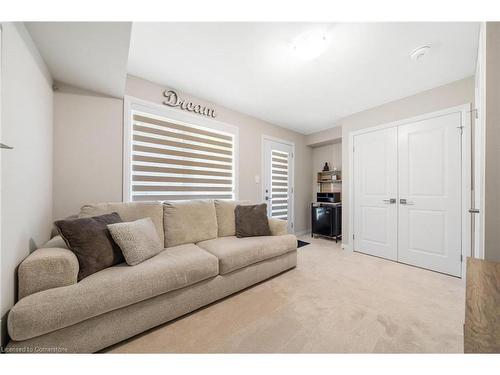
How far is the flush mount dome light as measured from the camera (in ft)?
5.20

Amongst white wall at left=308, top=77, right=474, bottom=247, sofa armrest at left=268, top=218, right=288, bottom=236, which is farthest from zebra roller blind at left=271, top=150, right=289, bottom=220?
sofa armrest at left=268, top=218, right=288, bottom=236

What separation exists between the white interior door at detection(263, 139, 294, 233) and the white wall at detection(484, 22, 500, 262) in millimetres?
2739

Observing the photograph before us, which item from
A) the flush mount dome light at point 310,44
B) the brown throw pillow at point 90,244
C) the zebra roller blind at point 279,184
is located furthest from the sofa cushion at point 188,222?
the flush mount dome light at point 310,44

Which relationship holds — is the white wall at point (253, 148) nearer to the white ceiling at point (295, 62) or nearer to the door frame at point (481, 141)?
the white ceiling at point (295, 62)

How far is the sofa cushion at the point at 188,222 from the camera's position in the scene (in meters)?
2.05

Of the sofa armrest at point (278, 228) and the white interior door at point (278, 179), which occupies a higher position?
the white interior door at point (278, 179)

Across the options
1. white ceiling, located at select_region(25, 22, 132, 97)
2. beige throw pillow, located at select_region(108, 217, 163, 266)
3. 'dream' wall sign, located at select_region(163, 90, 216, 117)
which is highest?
'dream' wall sign, located at select_region(163, 90, 216, 117)

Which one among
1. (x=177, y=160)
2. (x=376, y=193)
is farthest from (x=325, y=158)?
(x=177, y=160)

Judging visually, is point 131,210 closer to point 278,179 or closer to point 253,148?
point 253,148

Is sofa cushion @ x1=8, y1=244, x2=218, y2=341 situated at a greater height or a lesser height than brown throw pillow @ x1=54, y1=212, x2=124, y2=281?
lesser

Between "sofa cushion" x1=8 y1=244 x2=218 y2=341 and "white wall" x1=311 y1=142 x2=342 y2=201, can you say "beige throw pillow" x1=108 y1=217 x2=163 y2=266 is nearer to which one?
"sofa cushion" x1=8 y1=244 x2=218 y2=341

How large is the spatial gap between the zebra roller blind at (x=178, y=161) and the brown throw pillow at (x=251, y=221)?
29.0 inches

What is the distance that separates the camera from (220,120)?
3.06 metres

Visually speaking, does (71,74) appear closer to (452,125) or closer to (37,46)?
(37,46)
